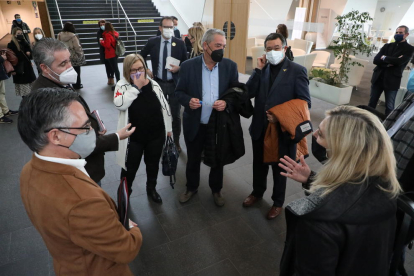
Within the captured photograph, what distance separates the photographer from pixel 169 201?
3.09 metres

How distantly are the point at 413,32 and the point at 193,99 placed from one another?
12.0 meters

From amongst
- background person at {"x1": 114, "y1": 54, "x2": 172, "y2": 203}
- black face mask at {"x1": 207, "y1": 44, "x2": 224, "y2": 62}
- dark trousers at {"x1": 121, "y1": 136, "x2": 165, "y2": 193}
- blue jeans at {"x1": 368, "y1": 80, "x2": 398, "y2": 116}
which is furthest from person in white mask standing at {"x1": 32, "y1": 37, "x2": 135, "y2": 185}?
blue jeans at {"x1": 368, "y1": 80, "x2": 398, "y2": 116}

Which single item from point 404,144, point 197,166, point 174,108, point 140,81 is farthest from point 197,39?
point 404,144

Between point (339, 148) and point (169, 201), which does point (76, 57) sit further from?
point (339, 148)

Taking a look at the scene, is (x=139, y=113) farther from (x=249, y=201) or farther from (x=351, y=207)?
(x=351, y=207)

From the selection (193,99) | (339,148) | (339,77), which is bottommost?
(339,77)

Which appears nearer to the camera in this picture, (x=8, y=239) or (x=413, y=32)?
(x=8, y=239)

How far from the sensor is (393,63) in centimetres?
468

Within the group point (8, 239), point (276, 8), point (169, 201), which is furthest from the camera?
point (276, 8)

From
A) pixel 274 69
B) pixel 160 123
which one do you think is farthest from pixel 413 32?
pixel 160 123

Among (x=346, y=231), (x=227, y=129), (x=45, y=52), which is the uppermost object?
(x=45, y=52)

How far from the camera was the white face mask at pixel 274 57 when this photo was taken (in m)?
2.43

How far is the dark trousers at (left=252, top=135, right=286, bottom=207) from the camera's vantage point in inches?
108

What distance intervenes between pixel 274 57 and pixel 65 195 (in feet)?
6.56
